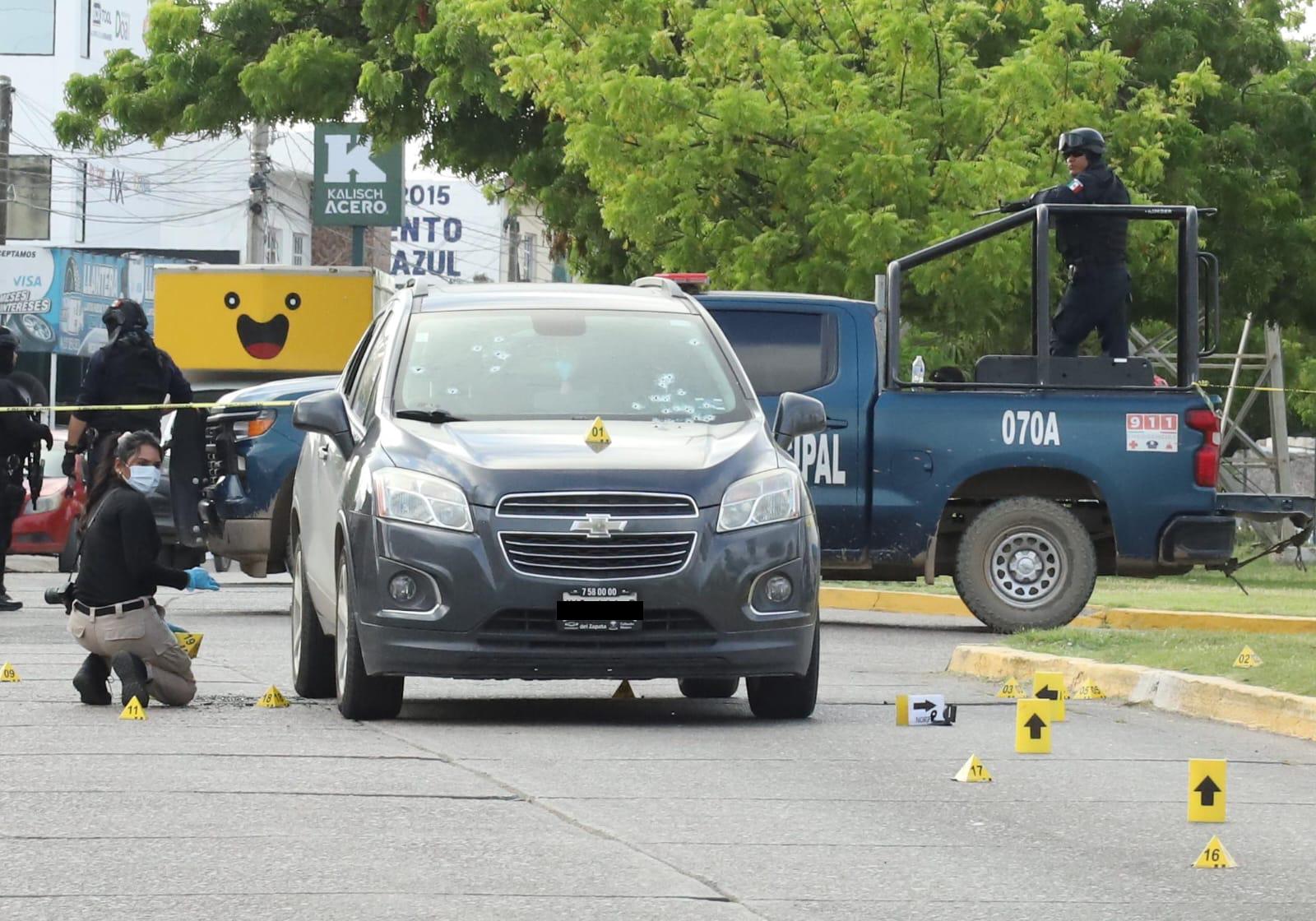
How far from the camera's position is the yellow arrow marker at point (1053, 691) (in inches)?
413

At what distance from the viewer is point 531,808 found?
307 inches

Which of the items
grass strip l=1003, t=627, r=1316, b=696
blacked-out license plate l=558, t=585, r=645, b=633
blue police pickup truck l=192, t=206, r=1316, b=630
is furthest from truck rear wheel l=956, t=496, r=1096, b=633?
blacked-out license plate l=558, t=585, r=645, b=633

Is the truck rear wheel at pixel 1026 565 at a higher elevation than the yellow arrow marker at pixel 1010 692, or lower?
higher

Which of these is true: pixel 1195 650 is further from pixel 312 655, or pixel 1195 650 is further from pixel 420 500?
pixel 420 500

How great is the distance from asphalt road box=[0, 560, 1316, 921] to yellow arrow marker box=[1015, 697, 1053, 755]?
0.10 m

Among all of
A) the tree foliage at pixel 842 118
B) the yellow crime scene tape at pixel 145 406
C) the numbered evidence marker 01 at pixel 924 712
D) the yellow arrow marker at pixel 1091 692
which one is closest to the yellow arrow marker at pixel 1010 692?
the yellow arrow marker at pixel 1091 692

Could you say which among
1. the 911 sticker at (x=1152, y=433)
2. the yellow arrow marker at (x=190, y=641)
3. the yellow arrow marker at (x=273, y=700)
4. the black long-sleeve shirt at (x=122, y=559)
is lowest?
the yellow arrow marker at (x=273, y=700)

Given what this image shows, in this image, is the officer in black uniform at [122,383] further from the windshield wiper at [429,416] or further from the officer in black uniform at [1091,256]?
the windshield wiper at [429,416]

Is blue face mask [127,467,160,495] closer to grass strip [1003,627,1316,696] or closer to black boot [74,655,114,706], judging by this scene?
black boot [74,655,114,706]

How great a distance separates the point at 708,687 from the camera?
11.6m

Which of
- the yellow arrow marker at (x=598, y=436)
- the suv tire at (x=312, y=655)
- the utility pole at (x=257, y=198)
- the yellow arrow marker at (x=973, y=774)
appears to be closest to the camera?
the yellow arrow marker at (x=973, y=774)

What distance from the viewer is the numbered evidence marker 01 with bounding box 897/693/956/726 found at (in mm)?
10531

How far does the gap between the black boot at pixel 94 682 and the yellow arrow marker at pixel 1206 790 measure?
5.04m

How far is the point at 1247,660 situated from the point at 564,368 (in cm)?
372
